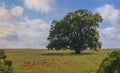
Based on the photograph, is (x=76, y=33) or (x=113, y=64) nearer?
(x=113, y=64)

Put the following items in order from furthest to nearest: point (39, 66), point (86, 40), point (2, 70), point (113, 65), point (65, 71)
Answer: point (86, 40) < point (39, 66) < point (65, 71) < point (2, 70) < point (113, 65)

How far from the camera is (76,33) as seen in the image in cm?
9688

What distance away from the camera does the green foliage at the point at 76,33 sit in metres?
95.6

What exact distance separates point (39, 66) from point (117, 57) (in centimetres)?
4198

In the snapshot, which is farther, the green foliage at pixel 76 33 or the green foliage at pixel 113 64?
the green foliage at pixel 76 33

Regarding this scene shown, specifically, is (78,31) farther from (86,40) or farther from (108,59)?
(108,59)

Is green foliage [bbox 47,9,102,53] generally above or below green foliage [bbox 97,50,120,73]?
above

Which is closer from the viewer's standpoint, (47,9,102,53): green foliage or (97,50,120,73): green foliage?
(97,50,120,73): green foliage

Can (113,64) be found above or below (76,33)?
below

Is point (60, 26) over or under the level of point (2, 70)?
over

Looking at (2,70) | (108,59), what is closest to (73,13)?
(2,70)

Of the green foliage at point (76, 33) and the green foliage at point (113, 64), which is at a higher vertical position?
the green foliage at point (76, 33)

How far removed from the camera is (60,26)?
320ft

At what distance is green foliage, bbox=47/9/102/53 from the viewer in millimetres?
95562
